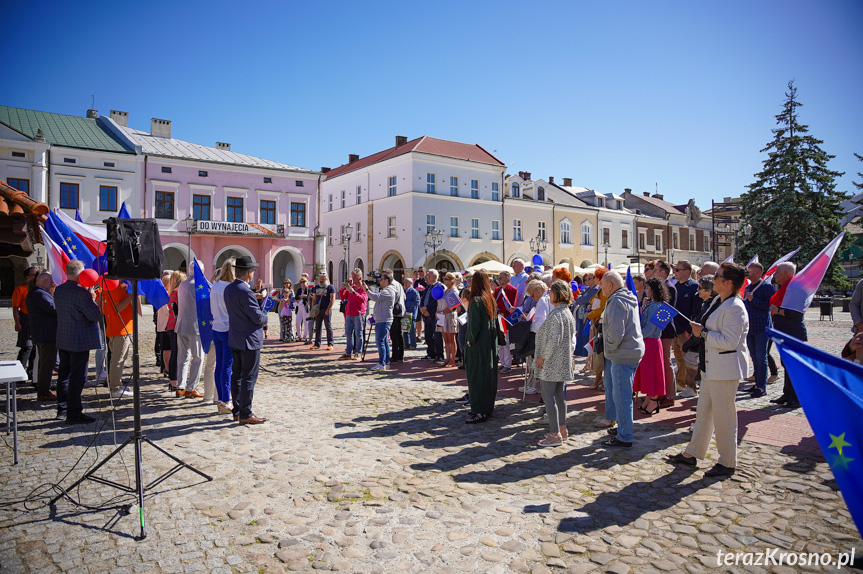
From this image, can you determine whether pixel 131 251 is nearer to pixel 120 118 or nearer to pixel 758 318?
pixel 758 318

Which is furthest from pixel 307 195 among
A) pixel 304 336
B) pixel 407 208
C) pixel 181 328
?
pixel 181 328

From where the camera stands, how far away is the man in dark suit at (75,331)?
671 centimetres

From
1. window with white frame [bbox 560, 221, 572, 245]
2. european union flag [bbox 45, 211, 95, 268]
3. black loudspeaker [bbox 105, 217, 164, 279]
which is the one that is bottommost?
black loudspeaker [bbox 105, 217, 164, 279]

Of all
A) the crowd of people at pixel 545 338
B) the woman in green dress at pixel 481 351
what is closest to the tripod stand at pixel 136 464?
the crowd of people at pixel 545 338

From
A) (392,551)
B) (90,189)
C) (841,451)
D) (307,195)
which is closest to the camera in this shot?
(841,451)

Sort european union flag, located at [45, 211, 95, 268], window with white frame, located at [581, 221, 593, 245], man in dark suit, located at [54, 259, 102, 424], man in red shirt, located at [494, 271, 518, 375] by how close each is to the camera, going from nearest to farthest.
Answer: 1. man in dark suit, located at [54, 259, 102, 424]
2. european union flag, located at [45, 211, 95, 268]
3. man in red shirt, located at [494, 271, 518, 375]
4. window with white frame, located at [581, 221, 593, 245]

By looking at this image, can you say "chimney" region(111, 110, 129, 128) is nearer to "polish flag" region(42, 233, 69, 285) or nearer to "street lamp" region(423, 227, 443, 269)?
"street lamp" region(423, 227, 443, 269)

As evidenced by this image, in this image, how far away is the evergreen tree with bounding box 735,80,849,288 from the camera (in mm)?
32781

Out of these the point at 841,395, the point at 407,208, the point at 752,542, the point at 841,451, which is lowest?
the point at 752,542

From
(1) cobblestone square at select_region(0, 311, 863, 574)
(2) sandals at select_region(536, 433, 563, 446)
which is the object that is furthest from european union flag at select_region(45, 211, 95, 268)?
(2) sandals at select_region(536, 433, 563, 446)

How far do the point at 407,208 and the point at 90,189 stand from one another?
20.0 meters

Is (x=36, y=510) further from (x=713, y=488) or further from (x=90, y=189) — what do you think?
(x=90, y=189)

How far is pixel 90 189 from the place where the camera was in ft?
103

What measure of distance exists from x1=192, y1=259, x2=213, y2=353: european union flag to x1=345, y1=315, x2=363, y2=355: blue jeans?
475 cm
